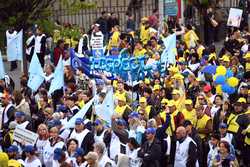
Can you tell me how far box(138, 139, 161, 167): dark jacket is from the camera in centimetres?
1334

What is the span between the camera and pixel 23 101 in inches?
661

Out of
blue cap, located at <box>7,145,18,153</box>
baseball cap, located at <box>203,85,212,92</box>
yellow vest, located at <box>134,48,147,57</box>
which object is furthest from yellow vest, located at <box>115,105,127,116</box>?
yellow vest, located at <box>134,48,147,57</box>

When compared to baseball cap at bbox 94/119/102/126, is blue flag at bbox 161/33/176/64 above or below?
above

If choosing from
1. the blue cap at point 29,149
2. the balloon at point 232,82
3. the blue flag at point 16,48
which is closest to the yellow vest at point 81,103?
the balloon at point 232,82

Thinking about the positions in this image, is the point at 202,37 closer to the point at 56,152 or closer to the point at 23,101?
the point at 23,101

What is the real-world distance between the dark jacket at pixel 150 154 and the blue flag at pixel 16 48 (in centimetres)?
794

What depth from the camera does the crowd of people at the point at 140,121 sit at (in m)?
13.4

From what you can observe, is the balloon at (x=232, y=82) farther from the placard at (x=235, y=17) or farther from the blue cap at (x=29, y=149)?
the placard at (x=235, y=17)

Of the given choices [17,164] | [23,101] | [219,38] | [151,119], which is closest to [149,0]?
[219,38]

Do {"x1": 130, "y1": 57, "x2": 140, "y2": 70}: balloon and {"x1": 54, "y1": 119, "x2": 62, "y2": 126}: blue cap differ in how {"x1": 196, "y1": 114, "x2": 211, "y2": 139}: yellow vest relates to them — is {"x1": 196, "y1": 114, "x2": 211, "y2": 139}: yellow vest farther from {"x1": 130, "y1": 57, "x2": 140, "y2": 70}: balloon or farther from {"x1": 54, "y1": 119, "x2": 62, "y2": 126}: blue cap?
{"x1": 130, "y1": 57, "x2": 140, "y2": 70}: balloon

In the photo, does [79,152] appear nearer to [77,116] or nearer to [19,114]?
[77,116]

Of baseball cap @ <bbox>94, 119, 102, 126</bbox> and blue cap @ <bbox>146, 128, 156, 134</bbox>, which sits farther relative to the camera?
baseball cap @ <bbox>94, 119, 102, 126</bbox>

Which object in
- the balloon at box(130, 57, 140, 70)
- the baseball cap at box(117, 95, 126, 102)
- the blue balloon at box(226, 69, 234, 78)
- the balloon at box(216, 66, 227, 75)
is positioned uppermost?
the balloon at box(130, 57, 140, 70)

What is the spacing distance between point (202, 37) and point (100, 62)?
1140cm
